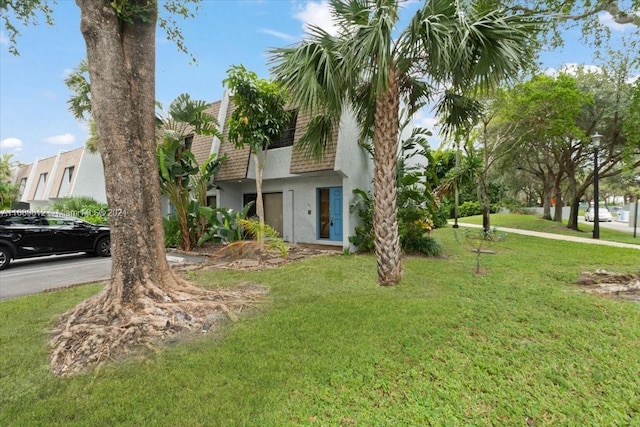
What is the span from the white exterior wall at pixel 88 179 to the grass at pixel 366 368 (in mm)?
19609

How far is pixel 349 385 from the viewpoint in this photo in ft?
10.7

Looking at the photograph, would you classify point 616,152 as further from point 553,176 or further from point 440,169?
point 440,169

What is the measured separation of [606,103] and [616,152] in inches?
171

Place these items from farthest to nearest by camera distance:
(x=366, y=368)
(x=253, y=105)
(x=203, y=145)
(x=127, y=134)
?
(x=203, y=145), (x=253, y=105), (x=127, y=134), (x=366, y=368)

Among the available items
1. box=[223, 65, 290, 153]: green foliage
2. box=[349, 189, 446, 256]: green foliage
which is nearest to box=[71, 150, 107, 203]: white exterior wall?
box=[223, 65, 290, 153]: green foliage

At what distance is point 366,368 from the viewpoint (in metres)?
3.58

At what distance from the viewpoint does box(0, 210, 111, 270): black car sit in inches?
373

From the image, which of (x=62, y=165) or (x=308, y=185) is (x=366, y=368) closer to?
(x=308, y=185)

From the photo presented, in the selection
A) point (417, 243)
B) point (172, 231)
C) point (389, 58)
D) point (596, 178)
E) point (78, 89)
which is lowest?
point (417, 243)

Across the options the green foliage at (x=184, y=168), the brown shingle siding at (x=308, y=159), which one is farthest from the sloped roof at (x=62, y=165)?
the brown shingle siding at (x=308, y=159)

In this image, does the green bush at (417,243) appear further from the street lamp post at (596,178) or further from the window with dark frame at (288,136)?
the street lamp post at (596,178)

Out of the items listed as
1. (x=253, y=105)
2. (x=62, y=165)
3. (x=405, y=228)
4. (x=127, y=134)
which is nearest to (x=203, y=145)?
(x=253, y=105)

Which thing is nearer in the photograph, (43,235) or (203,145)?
(43,235)

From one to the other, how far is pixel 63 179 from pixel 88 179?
14.4 feet
